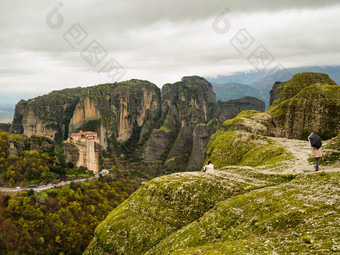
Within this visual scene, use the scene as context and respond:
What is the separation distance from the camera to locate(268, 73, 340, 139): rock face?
54344 millimetres

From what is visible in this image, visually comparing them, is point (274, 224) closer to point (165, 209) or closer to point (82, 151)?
point (165, 209)

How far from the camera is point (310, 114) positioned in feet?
191

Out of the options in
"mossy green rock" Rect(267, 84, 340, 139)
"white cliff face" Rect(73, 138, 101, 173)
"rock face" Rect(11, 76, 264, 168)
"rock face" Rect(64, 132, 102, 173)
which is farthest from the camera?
"rock face" Rect(11, 76, 264, 168)

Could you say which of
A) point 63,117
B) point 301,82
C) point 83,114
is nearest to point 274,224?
point 301,82

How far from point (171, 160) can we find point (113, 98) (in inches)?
2737

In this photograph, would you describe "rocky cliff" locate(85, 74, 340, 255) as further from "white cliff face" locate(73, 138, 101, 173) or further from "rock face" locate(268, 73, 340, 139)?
"white cliff face" locate(73, 138, 101, 173)

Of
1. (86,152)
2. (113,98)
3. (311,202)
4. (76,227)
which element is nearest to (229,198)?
(311,202)

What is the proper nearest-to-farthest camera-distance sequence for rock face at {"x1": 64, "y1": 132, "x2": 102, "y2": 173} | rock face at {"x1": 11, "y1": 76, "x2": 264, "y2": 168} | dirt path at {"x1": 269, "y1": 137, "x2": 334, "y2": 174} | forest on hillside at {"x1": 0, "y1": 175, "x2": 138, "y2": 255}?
dirt path at {"x1": 269, "y1": 137, "x2": 334, "y2": 174} → forest on hillside at {"x1": 0, "y1": 175, "x2": 138, "y2": 255} → rock face at {"x1": 64, "y1": 132, "x2": 102, "y2": 173} → rock face at {"x1": 11, "y1": 76, "x2": 264, "y2": 168}

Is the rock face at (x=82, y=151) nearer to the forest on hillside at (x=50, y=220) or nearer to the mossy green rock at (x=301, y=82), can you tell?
the forest on hillside at (x=50, y=220)

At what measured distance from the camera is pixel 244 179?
31.5m

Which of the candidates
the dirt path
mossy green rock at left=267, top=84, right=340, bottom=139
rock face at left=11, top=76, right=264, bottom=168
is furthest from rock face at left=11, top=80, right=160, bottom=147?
the dirt path

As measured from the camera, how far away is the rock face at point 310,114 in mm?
54344

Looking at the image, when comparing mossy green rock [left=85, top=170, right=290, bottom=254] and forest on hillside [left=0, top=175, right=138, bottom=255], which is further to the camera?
forest on hillside [left=0, top=175, right=138, bottom=255]

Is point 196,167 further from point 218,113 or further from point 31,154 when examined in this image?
point 31,154
